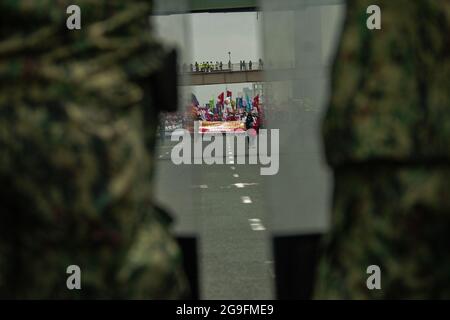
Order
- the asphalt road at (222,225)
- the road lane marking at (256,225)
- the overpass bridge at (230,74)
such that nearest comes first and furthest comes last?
the asphalt road at (222,225), the road lane marking at (256,225), the overpass bridge at (230,74)

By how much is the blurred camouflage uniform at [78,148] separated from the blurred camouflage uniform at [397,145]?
438mm

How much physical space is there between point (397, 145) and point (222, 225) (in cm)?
699

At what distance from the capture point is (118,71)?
1.80m

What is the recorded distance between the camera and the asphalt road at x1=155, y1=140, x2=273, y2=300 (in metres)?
2.90

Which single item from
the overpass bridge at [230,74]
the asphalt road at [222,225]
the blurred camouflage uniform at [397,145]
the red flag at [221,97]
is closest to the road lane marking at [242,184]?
the asphalt road at [222,225]

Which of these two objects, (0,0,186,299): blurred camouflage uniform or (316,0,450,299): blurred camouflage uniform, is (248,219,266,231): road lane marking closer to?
(316,0,450,299): blurred camouflage uniform

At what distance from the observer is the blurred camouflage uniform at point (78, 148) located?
1.75 metres

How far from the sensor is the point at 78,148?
Result: 1744mm

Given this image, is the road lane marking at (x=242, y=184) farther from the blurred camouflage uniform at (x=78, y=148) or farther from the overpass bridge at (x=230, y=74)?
the overpass bridge at (x=230, y=74)

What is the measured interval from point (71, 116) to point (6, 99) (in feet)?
0.48

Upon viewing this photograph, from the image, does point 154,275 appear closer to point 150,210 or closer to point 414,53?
point 150,210

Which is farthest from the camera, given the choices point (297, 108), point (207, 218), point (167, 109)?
point (207, 218)

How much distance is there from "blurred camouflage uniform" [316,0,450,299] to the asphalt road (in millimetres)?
597
